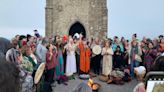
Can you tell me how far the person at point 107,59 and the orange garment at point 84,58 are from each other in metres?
0.67

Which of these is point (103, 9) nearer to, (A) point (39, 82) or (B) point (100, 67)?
(B) point (100, 67)

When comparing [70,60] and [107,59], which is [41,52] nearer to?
[70,60]

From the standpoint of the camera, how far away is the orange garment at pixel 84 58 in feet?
59.5

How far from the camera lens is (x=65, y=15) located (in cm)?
3300

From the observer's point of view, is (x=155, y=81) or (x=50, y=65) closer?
(x=155, y=81)

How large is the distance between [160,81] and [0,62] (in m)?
1.84

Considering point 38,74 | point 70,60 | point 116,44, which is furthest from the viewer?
point 116,44

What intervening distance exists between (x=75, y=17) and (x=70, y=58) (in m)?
15.7

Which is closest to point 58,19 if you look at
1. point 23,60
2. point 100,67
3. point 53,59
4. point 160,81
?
point 100,67

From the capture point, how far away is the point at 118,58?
724 inches

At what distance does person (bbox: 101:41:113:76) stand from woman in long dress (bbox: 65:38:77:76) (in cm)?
135

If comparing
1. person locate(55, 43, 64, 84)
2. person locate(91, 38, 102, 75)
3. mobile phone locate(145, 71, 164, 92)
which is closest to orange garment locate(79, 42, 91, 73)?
person locate(91, 38, 102, 75)

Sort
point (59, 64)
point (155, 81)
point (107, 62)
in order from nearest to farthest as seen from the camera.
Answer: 1. point (155, 81)
2. point (59, 64)
3. point (107, 62)

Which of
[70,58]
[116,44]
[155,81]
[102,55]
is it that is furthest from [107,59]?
[155,81]
